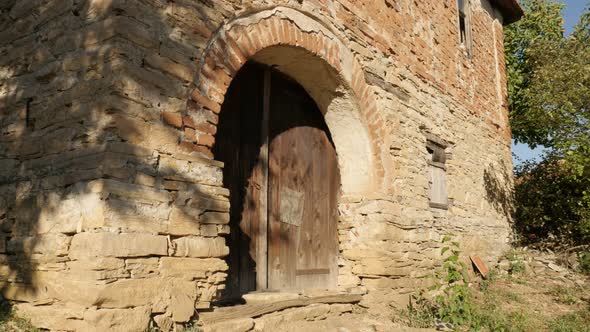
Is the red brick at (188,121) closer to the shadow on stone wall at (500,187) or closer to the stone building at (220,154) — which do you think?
the stone building at (220,154)

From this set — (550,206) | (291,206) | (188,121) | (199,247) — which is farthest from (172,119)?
(550,206)

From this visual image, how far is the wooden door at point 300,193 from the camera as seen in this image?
16.5ft

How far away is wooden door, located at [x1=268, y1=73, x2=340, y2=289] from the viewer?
5023 mm

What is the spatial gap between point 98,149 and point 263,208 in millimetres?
2107

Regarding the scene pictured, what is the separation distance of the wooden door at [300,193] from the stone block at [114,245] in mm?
2064

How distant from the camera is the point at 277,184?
16.7 ft

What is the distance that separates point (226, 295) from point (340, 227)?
1.82 meters

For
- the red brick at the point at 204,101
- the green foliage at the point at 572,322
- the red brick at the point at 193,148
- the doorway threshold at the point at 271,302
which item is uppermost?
the red brick at the point at 204,101

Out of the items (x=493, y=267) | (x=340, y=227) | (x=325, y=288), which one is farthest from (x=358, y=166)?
(x=493, y=267)

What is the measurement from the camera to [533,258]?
910 cm

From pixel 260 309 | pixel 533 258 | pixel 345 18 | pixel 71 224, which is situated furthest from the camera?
pixel 533 258

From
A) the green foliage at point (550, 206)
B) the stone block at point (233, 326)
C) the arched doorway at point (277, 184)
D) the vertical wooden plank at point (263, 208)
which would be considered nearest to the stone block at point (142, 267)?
the stone block at point (233, 326)

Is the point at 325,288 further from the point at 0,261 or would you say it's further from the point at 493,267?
the point at 493,267

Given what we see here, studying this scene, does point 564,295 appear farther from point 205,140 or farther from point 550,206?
point 205,140
